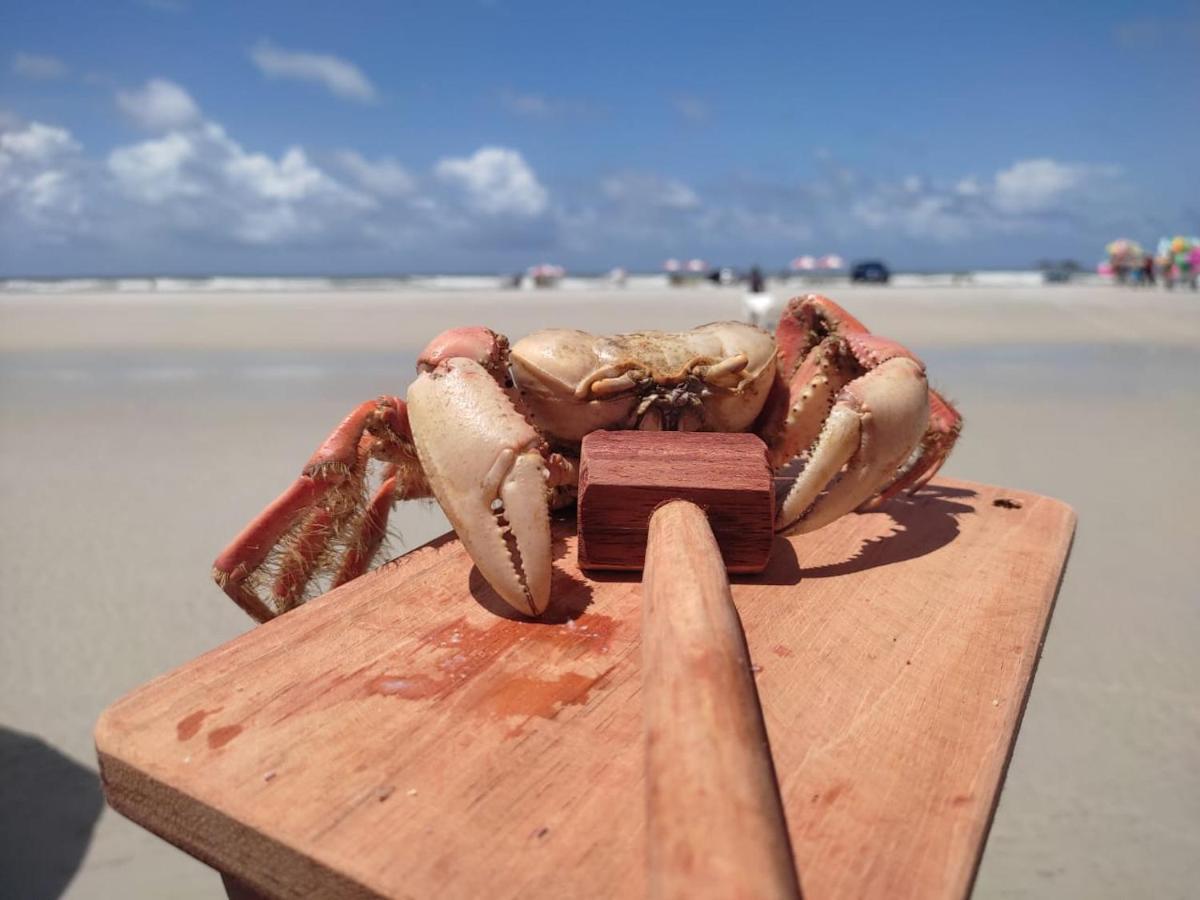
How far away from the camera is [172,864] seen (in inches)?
106

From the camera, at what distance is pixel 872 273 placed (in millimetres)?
40562

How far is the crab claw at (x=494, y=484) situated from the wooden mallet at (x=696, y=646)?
0.14m

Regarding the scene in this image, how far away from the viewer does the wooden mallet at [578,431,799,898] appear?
2.29 ft

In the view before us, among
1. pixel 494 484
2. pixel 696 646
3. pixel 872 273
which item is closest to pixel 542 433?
pixel 494 484

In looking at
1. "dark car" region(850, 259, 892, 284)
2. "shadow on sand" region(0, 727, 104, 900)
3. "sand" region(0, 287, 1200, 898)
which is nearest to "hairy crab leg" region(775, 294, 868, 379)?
"sand" region(0, 287, 1200, 898)

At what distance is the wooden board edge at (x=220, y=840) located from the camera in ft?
2.95

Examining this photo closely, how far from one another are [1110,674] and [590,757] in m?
3.37

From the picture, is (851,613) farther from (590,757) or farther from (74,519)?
(74,519)

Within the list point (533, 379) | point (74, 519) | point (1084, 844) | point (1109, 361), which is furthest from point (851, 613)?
point (1109, 361)

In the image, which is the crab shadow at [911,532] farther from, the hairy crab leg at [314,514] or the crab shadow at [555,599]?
the hairy crab leg at [314,514]

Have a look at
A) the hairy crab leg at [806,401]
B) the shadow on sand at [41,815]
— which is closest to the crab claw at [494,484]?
the hairy crab leg at [806,401]

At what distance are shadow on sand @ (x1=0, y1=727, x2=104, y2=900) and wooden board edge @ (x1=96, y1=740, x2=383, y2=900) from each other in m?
2.02

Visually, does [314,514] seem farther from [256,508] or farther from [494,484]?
[256,508]

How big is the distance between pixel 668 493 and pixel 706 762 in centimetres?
80
